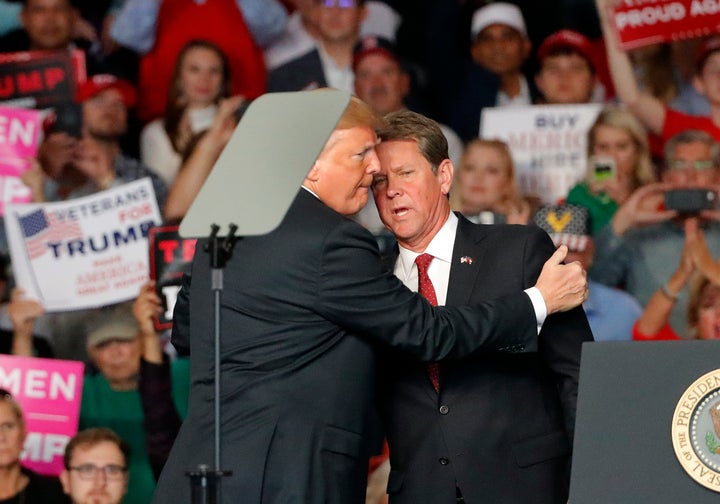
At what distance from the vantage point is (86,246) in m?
6.03

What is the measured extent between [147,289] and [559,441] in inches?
119

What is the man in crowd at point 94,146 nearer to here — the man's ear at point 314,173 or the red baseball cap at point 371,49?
the red baseball cap at point 371,49

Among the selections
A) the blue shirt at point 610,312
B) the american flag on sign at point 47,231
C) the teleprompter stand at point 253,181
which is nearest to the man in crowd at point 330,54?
the american flag on sign at point 47,231

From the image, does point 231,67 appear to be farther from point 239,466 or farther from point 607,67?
point 239,466

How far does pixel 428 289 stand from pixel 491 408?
1.02 ft

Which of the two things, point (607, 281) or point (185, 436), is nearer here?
point (185, 436)

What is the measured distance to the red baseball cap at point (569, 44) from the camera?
5.96 m

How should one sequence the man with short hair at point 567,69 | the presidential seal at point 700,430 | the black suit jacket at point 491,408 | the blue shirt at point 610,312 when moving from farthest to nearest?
1. the man with short hair at point 567,69
2. the blue shirt at point 610,312
3. the black suit jacket at point 491,408
4. the presidential seal at point 700,430

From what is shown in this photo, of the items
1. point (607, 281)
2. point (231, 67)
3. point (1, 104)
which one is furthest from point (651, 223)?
point (1, 104)

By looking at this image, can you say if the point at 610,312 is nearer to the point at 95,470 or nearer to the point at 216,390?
the point at 95,470

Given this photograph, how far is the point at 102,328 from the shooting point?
5980 millimetres

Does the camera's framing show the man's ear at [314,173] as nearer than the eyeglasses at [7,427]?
Yes

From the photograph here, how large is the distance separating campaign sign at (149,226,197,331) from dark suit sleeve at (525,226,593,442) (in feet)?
8.95

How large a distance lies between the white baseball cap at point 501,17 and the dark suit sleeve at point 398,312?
11.0 ft
